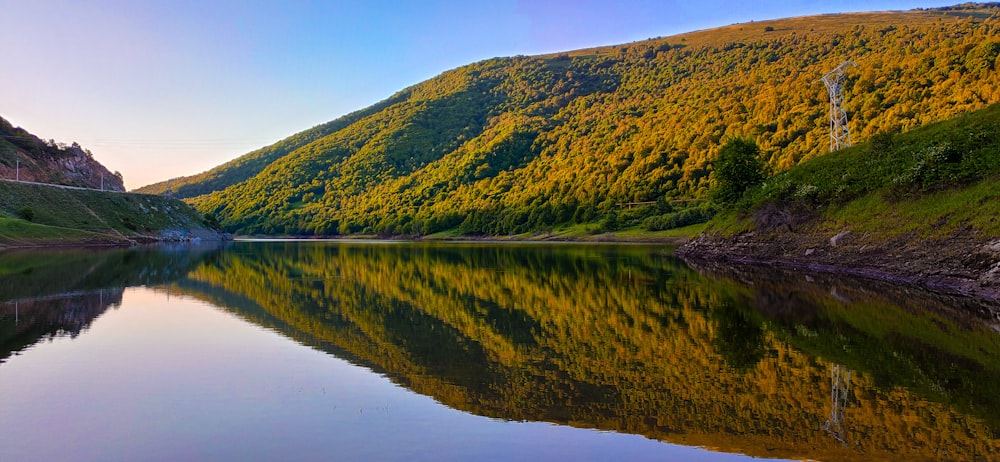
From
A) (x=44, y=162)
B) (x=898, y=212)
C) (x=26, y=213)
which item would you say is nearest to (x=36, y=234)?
(x=26, y=213)

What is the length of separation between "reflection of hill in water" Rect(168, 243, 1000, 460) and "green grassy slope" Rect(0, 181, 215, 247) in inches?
2869

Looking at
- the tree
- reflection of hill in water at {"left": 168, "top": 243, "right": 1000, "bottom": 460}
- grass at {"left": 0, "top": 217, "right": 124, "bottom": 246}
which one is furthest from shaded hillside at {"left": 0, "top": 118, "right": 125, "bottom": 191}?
the tree

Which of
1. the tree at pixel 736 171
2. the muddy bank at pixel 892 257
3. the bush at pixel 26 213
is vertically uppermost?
the bush at pixel 26 213

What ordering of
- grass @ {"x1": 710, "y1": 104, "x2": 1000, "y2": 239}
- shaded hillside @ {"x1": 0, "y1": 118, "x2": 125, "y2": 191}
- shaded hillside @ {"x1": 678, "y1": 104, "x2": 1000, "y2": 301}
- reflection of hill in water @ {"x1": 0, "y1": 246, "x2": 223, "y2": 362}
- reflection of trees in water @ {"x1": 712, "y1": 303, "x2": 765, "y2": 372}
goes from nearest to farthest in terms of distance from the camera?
reflection of trees in water @ {"x1": 712, "y1": 303, "x2": 765, "y2": 372} < reflection of hill in water @ {"x1": 0, "y1": 246, "x2": 223, "y2": 362} < shaded hillside @ {"x1": 678, "y1": 104, "x2": 1000, "y2": 301} < grass @ {"x1": 710, "y1": 104, "x2": 1000, "y2": 239} < shaded hillside @ {"x1": 0, "y1": 118, "x2": 125, "y2": 191}

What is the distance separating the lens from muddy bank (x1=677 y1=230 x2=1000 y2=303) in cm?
2600

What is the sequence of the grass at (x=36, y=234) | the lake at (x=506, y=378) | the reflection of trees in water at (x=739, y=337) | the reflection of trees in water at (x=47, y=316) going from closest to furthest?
the lake at (x=506, y=378)
the reflection of trees in water at (x=739, y=337)
the reflection of trees in water at (x=47, y=316)
the grass at (x=36, y=234)

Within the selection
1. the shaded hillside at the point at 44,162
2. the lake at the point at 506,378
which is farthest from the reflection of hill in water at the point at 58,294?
the shaded hillside at the point at 44,162

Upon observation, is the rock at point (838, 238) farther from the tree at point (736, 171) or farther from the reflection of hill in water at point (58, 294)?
the reflection of hill in water at point (58, 294)

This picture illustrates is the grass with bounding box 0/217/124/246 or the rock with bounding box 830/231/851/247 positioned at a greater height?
the grass with bounding box 0/217/124/246

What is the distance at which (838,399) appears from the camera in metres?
11.7

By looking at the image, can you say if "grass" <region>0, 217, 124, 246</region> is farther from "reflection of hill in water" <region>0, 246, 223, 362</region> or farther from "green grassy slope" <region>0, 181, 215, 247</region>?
"reflection of hill in water" <region>0, 246, 223, 362</region>

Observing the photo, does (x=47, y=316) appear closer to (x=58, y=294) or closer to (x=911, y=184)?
(x=58, y=294)

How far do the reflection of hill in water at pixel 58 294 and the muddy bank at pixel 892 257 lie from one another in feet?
110

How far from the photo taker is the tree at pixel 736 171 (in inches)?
2702
